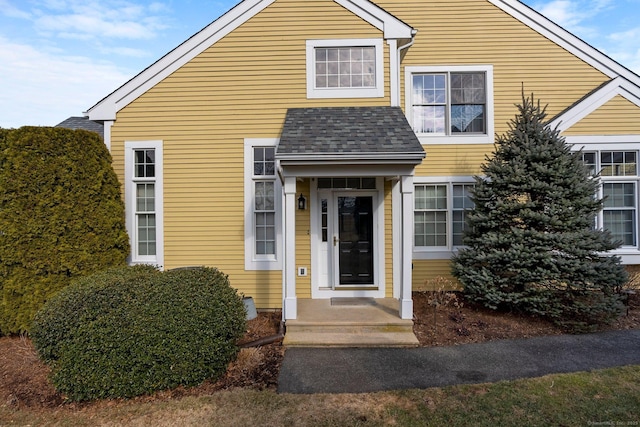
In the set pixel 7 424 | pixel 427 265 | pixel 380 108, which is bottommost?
pixel 7 424

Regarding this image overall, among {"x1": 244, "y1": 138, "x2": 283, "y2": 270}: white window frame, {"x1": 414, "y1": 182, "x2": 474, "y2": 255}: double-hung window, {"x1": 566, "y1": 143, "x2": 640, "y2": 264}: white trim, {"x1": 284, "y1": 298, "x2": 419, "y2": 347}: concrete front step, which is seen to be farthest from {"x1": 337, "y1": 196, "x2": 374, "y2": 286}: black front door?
{"x1": 566, "y1": 143, "x2": 640, "y2": 264}: white trim

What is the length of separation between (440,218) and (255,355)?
5.51m

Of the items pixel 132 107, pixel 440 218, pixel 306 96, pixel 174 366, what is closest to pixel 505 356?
pixel 440 218

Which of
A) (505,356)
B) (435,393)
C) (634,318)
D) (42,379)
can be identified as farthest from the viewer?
(634,318)

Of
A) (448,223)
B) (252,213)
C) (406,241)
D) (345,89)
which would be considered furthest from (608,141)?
(252,213)

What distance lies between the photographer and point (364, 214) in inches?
281

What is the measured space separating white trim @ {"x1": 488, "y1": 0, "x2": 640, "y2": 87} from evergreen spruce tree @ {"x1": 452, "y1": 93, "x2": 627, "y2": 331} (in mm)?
3300

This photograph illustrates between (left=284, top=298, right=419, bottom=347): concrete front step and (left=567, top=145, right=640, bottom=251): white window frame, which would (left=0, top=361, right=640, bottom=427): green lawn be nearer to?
(left=284, top=298, right=419, bottom=347): concrete front step

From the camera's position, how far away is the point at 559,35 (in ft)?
26.4

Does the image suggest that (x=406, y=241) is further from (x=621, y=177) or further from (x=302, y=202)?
(x=621, y=177)

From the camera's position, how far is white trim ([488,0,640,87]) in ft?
26.2

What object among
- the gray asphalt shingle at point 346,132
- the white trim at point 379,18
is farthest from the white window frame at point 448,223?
the white trim at point 379,18

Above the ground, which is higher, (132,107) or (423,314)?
(132,107)

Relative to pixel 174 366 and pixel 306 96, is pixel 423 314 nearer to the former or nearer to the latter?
pixel 174 366
